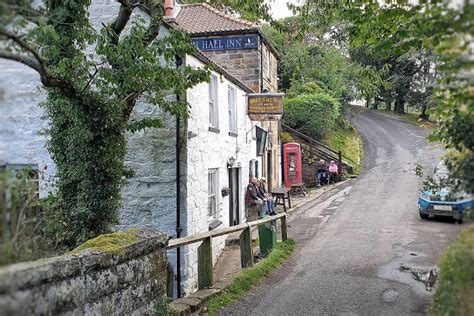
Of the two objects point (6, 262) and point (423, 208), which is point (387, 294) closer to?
point (423, 208)

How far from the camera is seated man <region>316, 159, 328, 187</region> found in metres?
24.7

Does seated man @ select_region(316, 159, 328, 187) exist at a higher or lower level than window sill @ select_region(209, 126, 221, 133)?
lower

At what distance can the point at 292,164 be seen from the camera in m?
23.7

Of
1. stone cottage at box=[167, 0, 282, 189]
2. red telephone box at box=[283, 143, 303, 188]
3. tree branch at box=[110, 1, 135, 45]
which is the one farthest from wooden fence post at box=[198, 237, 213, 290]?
red telephone box at box=[283, 143, 303, 188]

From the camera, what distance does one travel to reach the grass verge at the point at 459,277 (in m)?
3.14

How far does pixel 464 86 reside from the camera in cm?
333

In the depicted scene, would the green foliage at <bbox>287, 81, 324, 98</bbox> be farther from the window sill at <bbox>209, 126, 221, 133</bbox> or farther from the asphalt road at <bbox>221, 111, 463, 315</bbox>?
the window sill at <bbox>209, 126, 221, 133</bbox>

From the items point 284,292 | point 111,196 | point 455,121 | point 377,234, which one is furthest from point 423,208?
point 455,121

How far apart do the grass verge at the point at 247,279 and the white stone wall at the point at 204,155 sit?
6.23ft

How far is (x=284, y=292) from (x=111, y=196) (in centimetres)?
326

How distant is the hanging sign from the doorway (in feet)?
17.0

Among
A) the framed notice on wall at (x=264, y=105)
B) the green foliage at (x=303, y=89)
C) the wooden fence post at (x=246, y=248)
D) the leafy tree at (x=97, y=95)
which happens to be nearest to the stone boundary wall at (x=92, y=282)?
the leafy tree at (x=97, y=95)

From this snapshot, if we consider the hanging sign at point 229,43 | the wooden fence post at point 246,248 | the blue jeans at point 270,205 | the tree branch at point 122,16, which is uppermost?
the hanging sign at point 229,43

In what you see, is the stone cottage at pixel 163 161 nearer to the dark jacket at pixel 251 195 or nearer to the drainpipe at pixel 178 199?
the drainpipe at pixel 178 199
